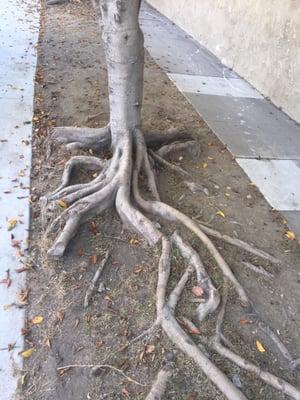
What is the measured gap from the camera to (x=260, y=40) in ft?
23.3

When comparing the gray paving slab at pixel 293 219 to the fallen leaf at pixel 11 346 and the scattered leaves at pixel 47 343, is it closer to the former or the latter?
the scattered leaves at pixel 47 343

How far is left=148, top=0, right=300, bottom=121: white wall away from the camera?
20.9ft

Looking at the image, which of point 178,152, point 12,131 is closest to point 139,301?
point 178,152

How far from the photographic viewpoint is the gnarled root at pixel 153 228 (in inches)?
104

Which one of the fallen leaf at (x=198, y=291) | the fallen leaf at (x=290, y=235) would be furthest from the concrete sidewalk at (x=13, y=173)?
the fallen leaf at (x=290, y=235)

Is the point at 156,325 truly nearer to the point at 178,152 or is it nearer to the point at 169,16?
the point at 178,152

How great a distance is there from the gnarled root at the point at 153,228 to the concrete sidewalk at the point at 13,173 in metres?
0.36

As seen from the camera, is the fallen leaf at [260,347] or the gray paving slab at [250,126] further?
the gray paving slab at [250,126]

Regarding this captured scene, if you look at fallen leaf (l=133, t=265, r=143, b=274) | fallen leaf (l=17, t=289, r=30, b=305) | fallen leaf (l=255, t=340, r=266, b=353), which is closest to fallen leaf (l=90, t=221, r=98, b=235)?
fallen leaf (l=133, t=265, r=143, b=274)

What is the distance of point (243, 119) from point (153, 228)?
3409 mm

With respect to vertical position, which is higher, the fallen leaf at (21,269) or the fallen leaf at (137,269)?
the fallen leaf at (137,269)

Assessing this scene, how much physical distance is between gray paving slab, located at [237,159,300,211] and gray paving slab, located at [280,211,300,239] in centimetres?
7

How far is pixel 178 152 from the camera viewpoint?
4902mm

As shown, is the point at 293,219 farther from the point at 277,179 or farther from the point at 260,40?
the point at 260,40
